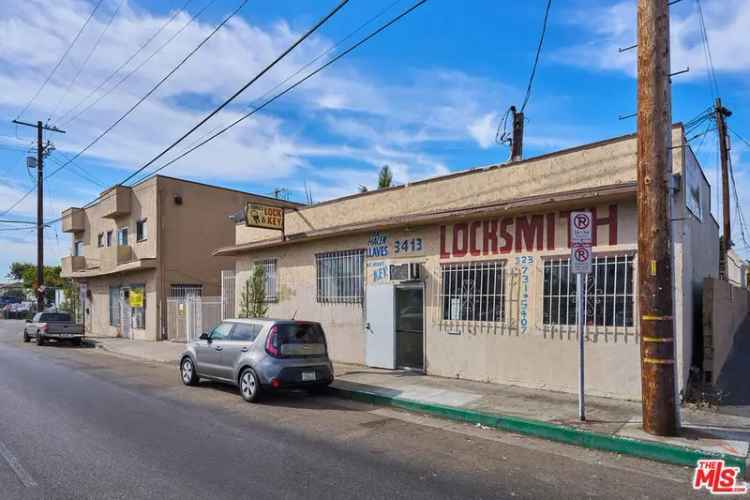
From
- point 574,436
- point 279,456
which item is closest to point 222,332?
→ point 279,456

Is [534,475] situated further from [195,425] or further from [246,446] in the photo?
[195,425]

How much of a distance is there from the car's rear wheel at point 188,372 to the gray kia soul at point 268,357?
2.32 feet

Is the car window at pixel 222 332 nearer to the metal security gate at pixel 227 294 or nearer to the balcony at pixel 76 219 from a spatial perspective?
the metal security gate at pixel 227 294

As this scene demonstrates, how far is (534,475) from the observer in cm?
564

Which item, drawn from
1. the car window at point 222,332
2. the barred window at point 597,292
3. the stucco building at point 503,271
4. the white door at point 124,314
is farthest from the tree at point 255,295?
the white door at point 124,314

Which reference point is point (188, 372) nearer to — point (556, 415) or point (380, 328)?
point (380, 328)

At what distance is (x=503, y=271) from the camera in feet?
34.3

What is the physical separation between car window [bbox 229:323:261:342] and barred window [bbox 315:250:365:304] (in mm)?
3710

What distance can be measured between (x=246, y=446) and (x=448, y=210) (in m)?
6.42

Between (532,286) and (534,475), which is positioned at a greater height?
(532,286)

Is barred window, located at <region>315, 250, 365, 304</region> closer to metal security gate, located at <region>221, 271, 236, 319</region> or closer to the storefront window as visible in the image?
metal security gate, located at <region>221, 271, 236, 319</region>

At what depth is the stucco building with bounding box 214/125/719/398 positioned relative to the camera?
29.4 ft

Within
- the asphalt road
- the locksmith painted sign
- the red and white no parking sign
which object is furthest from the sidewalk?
the locksmith painted sign

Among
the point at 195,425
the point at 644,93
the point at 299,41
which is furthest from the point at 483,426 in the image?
the point at 299,41
